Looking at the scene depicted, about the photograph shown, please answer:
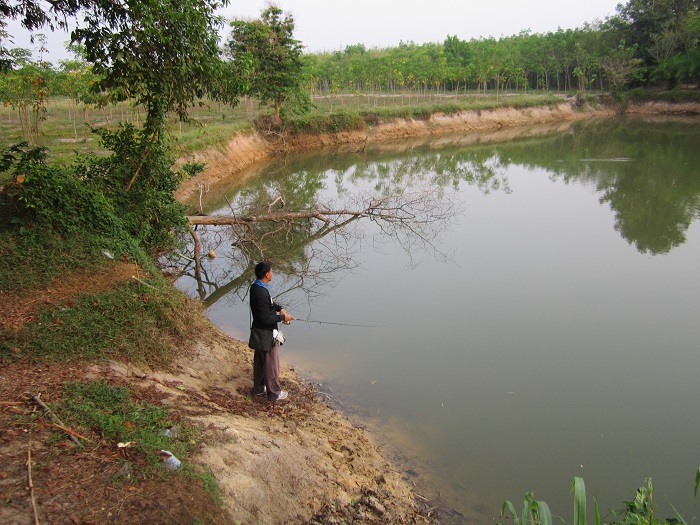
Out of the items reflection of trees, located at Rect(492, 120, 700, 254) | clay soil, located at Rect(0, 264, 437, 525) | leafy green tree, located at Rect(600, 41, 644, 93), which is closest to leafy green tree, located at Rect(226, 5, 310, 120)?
reflection of trees, located at Rect(492, 120, 700, 254)

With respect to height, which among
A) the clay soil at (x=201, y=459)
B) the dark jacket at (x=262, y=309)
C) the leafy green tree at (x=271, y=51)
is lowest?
the clay soil at (x=201, y=459)

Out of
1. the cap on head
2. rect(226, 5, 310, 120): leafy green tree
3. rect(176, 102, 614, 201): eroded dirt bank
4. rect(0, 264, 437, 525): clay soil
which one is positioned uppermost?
rect(226, 5, 310, 120): leafy green tree

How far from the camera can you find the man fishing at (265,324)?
5.27 metres

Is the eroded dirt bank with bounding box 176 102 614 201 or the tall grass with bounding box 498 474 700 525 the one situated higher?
the eroded dirt bank with bounding box 176 102 614 201

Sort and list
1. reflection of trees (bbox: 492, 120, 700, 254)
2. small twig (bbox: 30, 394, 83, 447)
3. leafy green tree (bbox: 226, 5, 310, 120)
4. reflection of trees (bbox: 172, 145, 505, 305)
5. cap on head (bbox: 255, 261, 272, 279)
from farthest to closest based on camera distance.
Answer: leafy green tree (bbox: 226, 5, 310, 120), reflection of trees (bbox: 492, 120, 700, 254), reflection of trees (bbox: 172, 145, 505, 305), cap on head (bbox: 255, 261, 272, 279), small twig (bbox: 30, 394, 83, 447)

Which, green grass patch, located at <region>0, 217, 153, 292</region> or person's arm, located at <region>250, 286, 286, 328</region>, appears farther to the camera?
green grass patch, located at <region>0, 217, 153, 292</region>

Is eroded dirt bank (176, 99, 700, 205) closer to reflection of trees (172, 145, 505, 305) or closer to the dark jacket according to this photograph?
reflection of trees (172, 145, 505, 305)

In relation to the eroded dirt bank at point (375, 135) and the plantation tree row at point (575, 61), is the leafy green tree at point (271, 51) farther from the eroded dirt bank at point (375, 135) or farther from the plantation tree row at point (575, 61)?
the plantation tree row at point (575, 61)

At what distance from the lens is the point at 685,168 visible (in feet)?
71.8

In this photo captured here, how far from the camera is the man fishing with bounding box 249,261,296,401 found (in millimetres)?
5273

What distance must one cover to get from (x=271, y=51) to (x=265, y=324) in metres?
23.7

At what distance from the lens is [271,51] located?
2611 cm

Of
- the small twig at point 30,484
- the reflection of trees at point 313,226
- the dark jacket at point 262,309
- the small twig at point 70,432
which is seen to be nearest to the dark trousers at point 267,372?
the dark jacket at point 262,309

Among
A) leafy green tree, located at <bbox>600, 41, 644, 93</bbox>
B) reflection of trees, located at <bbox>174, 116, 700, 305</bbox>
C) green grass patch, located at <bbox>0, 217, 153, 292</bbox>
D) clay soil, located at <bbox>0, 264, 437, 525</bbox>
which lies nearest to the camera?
clay soil, located at <bbox>0, 264, 437, 525</bbox>
